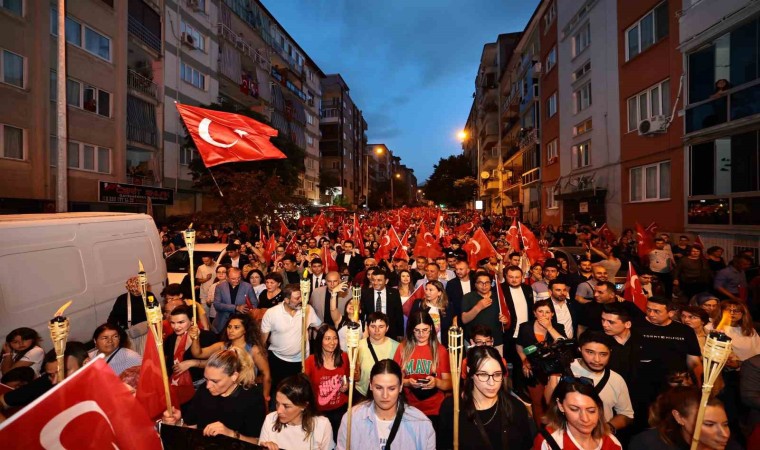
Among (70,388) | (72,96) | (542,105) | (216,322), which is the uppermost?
(542,105)

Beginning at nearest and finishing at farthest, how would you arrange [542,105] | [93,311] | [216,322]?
[93,311] < [216,322] < [542,105]

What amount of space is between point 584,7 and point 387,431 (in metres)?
25.5

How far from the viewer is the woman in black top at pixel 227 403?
327 centimetres

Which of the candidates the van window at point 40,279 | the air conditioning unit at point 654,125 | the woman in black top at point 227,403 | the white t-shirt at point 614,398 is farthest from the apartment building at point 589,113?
the van window at point 40,279

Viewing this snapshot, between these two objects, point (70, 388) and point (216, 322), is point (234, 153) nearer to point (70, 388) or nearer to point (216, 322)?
point (216, 322)

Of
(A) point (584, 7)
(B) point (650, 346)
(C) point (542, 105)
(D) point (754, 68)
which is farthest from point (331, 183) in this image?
(B) point (650, 346)

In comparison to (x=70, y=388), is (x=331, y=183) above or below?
above

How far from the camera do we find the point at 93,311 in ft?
18.1

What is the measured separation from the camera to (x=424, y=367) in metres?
4.02

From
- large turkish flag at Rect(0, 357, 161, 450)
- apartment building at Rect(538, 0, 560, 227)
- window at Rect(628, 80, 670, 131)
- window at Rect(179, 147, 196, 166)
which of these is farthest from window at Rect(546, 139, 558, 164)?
large turkish flag at Rect(0, 357, 161, 450)

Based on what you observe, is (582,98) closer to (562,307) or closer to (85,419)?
(562,307)

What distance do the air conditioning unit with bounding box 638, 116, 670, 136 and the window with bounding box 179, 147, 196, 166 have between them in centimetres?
2281

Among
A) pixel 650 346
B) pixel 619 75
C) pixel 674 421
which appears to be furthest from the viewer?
pixel 619 75

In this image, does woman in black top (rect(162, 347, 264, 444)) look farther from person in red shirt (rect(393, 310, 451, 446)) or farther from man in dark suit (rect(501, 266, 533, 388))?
man in dark suit (rect(501, 266, 533, 388))
